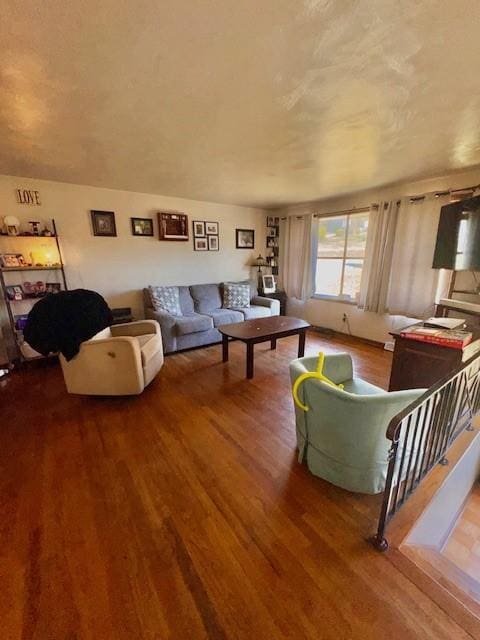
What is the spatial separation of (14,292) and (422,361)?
429 cm

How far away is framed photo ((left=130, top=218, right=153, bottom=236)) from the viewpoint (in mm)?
3879

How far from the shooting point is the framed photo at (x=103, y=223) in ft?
11.7

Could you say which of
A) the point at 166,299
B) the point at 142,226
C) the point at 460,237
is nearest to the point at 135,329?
the point at 166,299

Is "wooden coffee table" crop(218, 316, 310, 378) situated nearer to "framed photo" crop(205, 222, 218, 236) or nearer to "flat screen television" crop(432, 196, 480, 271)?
"flat screen television" crop(432, 196, 480, 271)

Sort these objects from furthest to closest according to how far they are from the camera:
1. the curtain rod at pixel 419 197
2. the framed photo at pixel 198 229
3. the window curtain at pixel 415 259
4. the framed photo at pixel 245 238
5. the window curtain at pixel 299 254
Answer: the framed photo at pixel 245 238 → the window curtain at pixel 299 254 → the framed photo at pixel 198 229 → the window curtain at pixel 415 259 → the curtain rod at pixel 419 197

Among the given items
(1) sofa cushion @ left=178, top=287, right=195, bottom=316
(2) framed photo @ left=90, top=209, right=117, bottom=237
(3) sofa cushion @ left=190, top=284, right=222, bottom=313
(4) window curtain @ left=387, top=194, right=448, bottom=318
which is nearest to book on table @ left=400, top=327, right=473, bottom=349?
(4) window curtain @ left=387, top=194, right=448, bottom=318

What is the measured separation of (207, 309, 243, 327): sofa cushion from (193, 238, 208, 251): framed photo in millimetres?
1177

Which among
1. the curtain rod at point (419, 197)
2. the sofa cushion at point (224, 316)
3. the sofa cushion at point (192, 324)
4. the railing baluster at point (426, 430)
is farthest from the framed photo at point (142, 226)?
the railing baluster at point (426, 430)

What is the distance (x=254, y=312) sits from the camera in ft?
14.2

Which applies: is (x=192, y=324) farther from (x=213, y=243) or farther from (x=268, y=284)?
(x=268, y=284)

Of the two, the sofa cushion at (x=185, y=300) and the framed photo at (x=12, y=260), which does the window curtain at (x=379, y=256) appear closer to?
the sofa cushion at (x=185, y=300)

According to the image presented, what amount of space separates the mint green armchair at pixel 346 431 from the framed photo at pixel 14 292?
3384mm

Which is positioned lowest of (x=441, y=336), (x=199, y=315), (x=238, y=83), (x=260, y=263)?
(x=199, y=315)

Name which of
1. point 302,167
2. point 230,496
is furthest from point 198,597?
point 302,167
